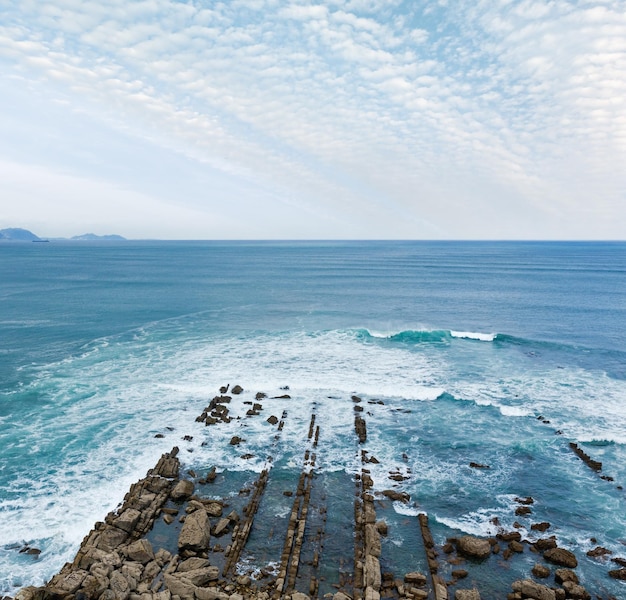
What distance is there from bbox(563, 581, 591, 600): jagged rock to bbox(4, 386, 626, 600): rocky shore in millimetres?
40

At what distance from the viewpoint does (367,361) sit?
42.6 m

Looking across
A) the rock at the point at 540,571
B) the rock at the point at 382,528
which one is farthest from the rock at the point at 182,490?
the rock at the point at 540,571

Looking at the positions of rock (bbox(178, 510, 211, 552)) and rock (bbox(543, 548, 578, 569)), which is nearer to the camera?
rock (bbox(543, 548, 578, 569))

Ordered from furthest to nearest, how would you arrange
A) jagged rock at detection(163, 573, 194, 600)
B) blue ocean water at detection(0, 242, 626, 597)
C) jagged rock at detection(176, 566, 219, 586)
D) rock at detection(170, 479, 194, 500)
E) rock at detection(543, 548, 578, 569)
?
rock at detection(170, 479, 194, 500)
blue ocean water at detection(0, 242, 626, 597)
rock at detection(543, 548, 578, 569)
jagged rock at detection(176, 566, 219, 586)
jagged rock at detection(163, 573, 194, 600)

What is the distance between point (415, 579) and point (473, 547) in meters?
3.29

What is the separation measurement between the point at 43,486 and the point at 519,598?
23.2 meters

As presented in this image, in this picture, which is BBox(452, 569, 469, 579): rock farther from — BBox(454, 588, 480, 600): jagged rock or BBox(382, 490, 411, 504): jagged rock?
BBox(382, 490, 411, 504): jagged rock

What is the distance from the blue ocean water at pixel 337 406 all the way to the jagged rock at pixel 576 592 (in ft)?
2.69

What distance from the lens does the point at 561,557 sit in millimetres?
17734

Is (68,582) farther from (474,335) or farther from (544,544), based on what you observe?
(474,335)

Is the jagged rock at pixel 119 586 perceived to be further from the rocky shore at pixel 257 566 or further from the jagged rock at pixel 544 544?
the jagged rock at pixel 544 544

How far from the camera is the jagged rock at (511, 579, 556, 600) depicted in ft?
51.5

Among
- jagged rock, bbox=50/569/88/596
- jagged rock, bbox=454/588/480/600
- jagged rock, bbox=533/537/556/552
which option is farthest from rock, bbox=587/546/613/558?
jagged rock, bbox=50/569/88/596

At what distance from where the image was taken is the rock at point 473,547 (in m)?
17.9
